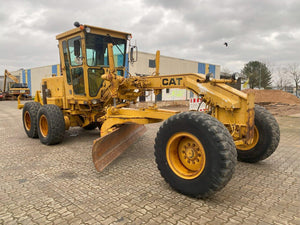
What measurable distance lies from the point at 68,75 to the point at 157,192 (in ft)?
15.3

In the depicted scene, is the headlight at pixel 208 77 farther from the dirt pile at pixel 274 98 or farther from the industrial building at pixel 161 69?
the dirt pile at pixel 274 98

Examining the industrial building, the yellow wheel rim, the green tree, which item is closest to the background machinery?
the industrial building

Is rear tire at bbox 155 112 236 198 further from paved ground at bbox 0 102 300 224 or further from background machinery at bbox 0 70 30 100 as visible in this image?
background machinery at bbox 0 70 30 100

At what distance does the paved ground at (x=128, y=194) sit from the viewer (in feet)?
9.45

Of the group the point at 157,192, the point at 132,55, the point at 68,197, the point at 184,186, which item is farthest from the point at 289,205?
the point at 132,55

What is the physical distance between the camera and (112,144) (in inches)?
201

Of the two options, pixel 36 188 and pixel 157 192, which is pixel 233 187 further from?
pixel 36 188

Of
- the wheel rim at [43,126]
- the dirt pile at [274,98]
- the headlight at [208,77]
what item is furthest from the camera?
the dirt pile at [274,98]

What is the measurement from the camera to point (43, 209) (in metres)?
3.09

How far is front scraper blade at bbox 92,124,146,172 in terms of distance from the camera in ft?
14.5

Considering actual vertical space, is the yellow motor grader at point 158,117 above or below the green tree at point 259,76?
below

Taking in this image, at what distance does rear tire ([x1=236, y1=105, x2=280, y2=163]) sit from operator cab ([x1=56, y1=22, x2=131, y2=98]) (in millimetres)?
3996

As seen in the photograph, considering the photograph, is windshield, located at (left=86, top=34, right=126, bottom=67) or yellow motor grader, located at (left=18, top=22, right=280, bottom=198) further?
windshield, located at (left=86, top=34, right=126, bottom=67)

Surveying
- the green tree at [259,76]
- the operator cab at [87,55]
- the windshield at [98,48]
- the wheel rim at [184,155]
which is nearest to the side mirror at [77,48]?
the operator cab at [87,55]
